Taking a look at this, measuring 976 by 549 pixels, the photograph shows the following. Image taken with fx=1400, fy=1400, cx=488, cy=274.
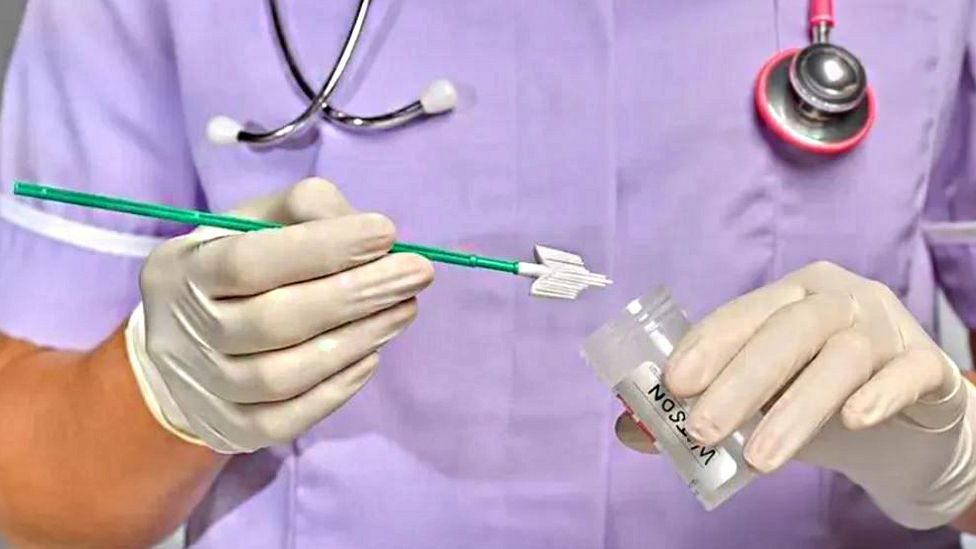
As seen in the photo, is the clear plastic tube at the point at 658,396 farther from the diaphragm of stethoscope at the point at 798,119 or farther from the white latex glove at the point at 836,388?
the diaphragm of stethoscope at the point at 798,119

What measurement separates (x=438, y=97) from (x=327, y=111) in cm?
7

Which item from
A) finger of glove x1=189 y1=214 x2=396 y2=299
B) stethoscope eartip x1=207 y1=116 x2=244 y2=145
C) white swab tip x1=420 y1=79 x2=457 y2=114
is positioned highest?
white swab tip x1=420 y1=79 x2=457 y2=114

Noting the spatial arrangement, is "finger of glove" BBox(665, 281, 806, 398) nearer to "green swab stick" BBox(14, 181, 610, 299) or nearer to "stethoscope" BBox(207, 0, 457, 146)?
"green swab stick" BBox(14, 181, 610, 299)

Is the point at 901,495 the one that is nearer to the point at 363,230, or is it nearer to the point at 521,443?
the point at 521,443

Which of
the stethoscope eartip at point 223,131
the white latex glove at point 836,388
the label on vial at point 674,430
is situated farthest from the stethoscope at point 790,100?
the label on vial at point 674,430

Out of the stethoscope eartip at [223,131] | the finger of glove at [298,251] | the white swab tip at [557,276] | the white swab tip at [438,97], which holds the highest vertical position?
the white swab tip at [438,97]

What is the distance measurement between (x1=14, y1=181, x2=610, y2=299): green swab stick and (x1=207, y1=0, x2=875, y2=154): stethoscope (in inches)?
5.6

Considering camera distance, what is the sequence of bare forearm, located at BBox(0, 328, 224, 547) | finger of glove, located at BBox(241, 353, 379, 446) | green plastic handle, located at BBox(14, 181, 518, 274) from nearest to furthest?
green plastic handle, located at BBox(14, 181, 518, 274)
finger of glove, located at BBox(241, 353, 379, 446)
bare forearm, located at BBox(0, 328, 224, 547)

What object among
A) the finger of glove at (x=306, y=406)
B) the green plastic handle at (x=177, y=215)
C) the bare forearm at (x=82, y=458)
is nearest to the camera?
the green plastic handle at (x=177, y=215)

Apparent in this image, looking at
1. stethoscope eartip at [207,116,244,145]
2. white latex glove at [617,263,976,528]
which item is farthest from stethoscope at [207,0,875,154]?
white latex glove at [617,263,976,528]

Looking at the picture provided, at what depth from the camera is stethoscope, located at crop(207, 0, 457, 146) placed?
0.82 metres

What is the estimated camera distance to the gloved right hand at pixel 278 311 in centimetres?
68

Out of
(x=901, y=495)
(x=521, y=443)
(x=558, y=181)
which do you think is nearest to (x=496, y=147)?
(x=558, y=181)

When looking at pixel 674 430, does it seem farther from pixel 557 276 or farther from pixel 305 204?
pixel 305 204
